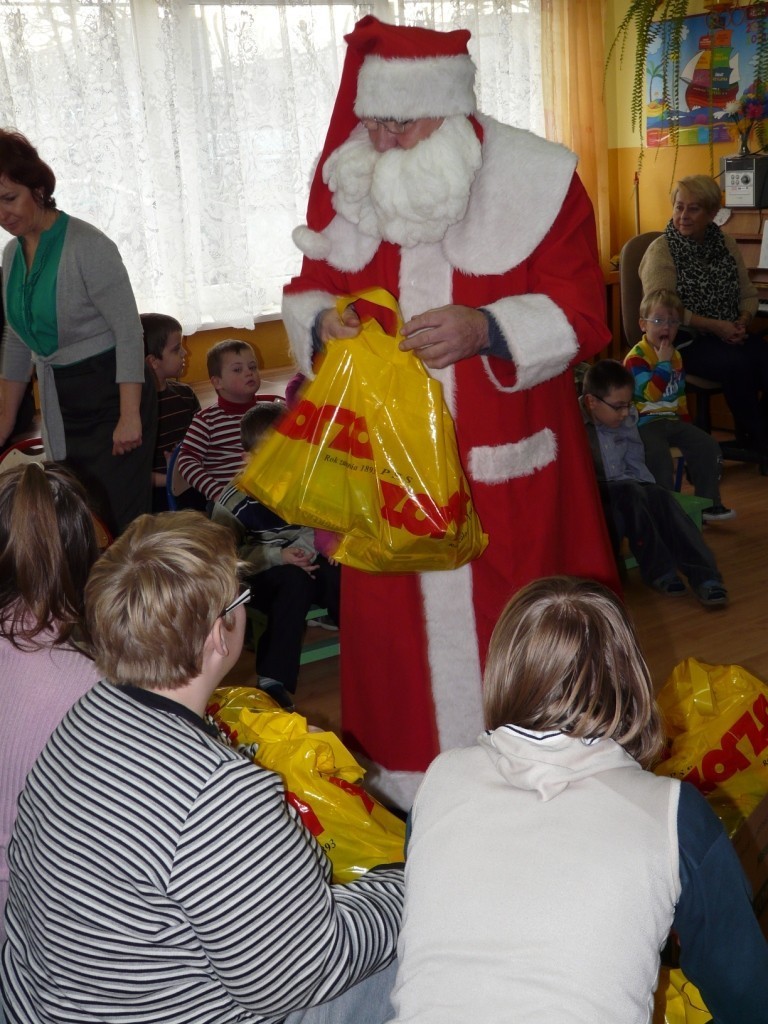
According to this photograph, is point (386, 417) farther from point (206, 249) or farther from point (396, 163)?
point (206, 249)

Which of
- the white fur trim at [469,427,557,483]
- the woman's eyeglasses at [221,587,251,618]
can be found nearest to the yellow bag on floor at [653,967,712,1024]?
the woman's eyeglasses at [221,587,251,618]

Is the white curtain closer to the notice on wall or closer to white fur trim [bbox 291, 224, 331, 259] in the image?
the notice on wall

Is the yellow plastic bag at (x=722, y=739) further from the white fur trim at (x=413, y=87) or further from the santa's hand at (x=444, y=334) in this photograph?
the white fur trim at (x=413, y=87)

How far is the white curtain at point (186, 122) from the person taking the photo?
503cm

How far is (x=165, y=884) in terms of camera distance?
105 cm

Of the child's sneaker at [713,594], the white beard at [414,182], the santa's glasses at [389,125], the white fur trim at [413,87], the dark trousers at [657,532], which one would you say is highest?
the white fur trim at [413,87]

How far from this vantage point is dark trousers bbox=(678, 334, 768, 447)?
4859 mm

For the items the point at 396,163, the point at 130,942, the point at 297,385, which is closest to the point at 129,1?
the point at 297,385

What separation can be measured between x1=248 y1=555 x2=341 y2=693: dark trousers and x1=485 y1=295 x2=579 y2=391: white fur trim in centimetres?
125

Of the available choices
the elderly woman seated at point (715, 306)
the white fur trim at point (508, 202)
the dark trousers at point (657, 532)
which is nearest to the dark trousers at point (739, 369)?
the elderly woman seated at point (715, 306)

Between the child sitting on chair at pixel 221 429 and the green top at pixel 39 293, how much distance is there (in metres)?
0.61

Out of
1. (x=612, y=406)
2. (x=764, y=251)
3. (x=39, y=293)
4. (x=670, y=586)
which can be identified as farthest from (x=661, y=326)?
(x=39, y=293)

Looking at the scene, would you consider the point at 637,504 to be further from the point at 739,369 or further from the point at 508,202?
the point at 508,202

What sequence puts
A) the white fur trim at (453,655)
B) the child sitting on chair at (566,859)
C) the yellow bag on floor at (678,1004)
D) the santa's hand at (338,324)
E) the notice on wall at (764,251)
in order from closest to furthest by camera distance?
the child sitting on chair at (566,859)
the yellow bag on floor at (678,1004)
the santa's hand at (338,324)
the white fur trim at (453,655)
the notice on wall at (764,251)
